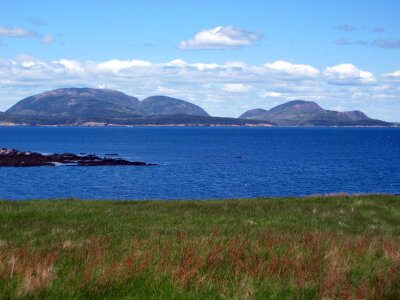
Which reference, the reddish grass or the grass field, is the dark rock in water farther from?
the reddish grass

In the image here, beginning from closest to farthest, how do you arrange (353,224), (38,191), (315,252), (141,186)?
(315,252) < (353,224) < (38,191) < (141,186)

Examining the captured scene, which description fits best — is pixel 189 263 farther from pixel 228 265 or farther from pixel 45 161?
pixel 45 161

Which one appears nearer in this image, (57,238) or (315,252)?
(315,252)

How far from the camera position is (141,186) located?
72750mm

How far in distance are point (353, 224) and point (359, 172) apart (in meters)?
77.9

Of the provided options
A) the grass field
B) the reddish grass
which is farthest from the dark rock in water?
the reddish grass


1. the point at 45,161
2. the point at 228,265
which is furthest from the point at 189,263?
the point at 45,161

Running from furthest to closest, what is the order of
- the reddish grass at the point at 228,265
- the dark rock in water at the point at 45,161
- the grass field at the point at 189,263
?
1. the dark rock in water at the point at 45,161
2. the reddish grass at the point at 228,265
3. the grass field at the point at 189,263

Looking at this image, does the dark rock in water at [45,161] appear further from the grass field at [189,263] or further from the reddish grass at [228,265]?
the reddish grass at [228,265]

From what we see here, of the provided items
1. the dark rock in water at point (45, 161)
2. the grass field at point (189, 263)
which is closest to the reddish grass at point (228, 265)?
the grass field at point (189, 263)

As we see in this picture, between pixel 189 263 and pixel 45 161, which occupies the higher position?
pixel 189 263

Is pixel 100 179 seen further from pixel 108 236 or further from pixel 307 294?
pixel 307 294

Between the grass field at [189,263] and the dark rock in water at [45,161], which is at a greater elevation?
the grass field at [189,263]

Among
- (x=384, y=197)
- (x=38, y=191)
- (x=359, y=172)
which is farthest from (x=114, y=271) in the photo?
(x=359, y=172)
